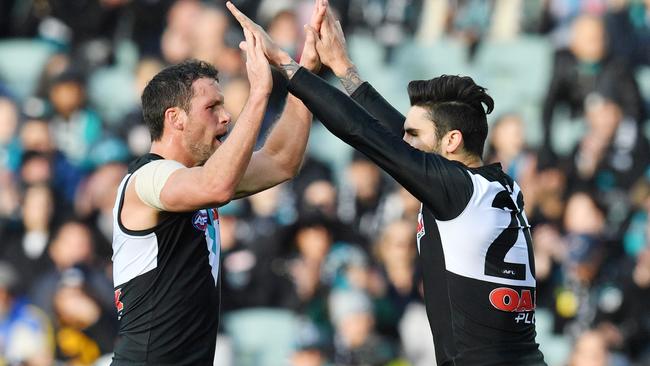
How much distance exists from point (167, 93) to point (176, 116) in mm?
125

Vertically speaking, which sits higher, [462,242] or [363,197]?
[363,197]

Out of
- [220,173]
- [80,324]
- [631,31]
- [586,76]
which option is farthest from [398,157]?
[631,31]

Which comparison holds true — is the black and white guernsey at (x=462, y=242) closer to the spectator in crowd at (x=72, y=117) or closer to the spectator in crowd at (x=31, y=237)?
the spectator in crowd at (x=31, y=237)

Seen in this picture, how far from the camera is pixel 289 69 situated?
5.54 m

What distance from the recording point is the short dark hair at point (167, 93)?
5781mm

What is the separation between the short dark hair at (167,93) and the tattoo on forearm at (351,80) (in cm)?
84

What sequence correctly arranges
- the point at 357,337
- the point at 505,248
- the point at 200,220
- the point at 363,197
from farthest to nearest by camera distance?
the point at 363,197 < the point at 357,337 < the point at 200,220 < the point at 505,248

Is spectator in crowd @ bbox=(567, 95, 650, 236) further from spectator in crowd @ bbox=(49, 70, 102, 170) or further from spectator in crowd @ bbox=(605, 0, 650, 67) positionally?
spectator in crowd @ bbox=(49, 70, 102, 170)

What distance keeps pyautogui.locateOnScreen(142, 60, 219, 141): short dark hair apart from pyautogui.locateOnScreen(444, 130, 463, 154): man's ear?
4.23ft

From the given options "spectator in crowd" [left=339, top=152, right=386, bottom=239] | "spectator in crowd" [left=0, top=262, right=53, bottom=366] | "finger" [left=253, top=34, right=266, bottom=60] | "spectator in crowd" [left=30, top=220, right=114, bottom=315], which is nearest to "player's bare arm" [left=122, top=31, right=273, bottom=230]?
"finger" [left=253, top=34, right=266, bottom=60]

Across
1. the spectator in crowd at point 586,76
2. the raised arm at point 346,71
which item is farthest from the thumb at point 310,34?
the spectator in crowd at point 586,76

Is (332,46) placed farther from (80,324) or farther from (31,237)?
(31,237)

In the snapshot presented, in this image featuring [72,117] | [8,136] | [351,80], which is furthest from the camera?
[72,117]

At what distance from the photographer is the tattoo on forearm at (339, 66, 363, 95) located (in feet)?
20.7
